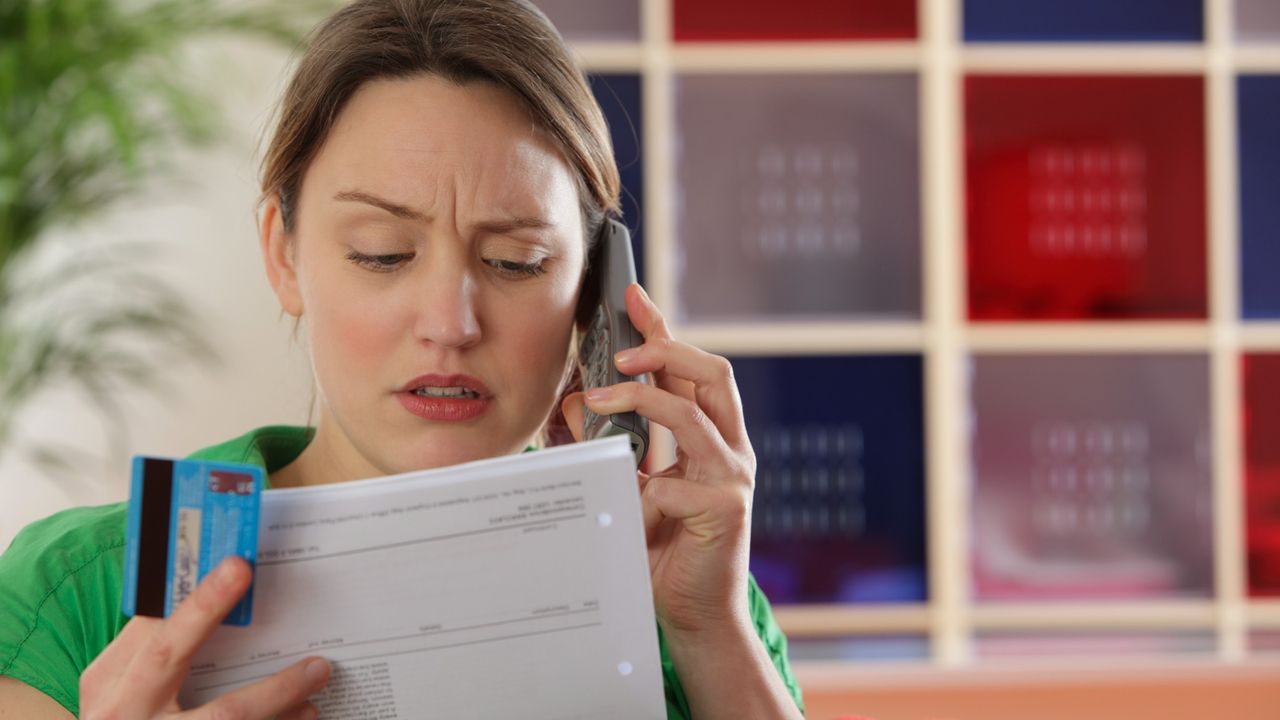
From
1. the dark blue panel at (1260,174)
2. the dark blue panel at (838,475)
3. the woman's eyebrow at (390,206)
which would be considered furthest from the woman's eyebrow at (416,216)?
the dark blue panel at (1260,174)

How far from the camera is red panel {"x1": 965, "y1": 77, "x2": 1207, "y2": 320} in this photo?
2775 millimetres

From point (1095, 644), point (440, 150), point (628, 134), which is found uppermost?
point (628, 134)

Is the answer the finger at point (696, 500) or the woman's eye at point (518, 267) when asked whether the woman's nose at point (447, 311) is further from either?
the finger at point (696, 500)

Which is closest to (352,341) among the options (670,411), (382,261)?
(382,261)

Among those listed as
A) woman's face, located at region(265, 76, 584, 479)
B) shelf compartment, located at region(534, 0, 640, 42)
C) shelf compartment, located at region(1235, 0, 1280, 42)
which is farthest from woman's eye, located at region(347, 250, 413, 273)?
shelf compartment, located at region(1235, 0, 1280, 42)

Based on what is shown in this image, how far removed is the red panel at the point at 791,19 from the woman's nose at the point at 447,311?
1.79 m

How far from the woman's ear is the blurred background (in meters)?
1.49

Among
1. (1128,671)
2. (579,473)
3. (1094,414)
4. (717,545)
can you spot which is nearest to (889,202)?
(1094,414)

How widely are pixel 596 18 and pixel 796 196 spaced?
0.57 meters

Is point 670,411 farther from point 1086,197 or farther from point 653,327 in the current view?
point 1086,197

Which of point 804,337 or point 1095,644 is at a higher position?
point 804,337

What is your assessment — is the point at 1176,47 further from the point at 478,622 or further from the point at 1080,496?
the point at 478,622

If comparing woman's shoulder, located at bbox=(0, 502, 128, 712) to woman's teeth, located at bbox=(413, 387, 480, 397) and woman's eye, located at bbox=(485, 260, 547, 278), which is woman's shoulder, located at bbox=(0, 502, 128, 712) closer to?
woman's teeth, located at bbox=(413, 387, 480, 397)

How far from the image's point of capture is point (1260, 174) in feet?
9.11
